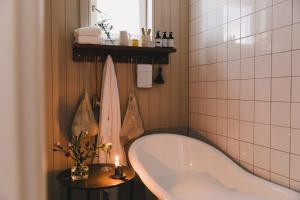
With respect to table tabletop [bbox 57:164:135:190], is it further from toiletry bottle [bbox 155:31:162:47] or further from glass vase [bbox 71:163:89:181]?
toiletry bottle [bbox 155:31:162:47]

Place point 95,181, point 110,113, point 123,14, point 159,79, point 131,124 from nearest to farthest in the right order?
point 95,181 < point 110,113 < point 131,124 < point 159,79 < point 123,14

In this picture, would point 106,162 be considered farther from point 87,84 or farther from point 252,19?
point 252,19

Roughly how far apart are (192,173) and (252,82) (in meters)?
0.92

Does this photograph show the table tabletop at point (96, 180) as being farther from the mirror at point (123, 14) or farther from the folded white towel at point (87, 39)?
the mirror at point (123, 14)

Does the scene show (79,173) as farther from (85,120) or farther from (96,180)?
(85,120)

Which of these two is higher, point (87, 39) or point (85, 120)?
point (87, 39)

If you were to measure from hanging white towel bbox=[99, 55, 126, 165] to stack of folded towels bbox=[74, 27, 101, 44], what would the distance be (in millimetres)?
204

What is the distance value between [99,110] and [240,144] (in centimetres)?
123

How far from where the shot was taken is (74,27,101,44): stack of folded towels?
208 cm

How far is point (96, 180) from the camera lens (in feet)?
5.76

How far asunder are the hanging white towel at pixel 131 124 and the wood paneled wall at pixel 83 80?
0.09m

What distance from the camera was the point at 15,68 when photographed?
0.20 metres

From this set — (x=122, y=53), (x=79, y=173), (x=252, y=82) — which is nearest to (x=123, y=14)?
(x=122, y=53)

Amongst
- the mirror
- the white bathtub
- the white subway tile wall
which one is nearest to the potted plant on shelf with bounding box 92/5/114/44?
the mirror
